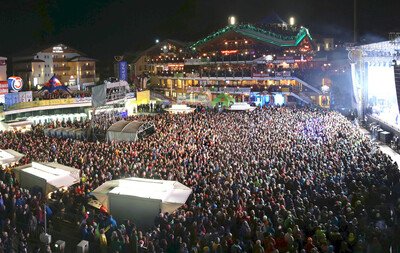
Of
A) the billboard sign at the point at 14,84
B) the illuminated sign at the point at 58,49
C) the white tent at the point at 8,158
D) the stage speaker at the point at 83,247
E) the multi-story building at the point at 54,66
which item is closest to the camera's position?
the stage speaker at the point at 83,247

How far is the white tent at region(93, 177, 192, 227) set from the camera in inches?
412

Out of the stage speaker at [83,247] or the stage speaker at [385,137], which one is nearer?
the stage speaker at [83,247]

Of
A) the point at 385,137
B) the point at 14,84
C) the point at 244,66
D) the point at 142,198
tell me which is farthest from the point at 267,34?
the point at 142,198

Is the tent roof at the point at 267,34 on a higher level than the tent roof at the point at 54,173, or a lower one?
higher

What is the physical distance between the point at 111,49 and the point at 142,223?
202 feet

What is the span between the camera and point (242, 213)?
31.6 feet

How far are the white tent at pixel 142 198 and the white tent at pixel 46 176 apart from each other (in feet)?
6.40

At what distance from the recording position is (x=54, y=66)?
163 ft

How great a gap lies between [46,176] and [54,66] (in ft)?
132

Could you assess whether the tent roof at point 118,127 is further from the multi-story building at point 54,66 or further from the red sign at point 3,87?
the multi-story building at point 54,66

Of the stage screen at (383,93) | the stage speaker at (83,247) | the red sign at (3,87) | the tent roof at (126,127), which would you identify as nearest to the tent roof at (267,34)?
the stage screen at (383,93)

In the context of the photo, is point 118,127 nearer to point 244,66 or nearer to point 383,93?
point 383,93

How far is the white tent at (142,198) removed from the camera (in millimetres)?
10453

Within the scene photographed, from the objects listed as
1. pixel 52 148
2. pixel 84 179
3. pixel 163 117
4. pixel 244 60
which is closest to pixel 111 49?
pixel 244 60
